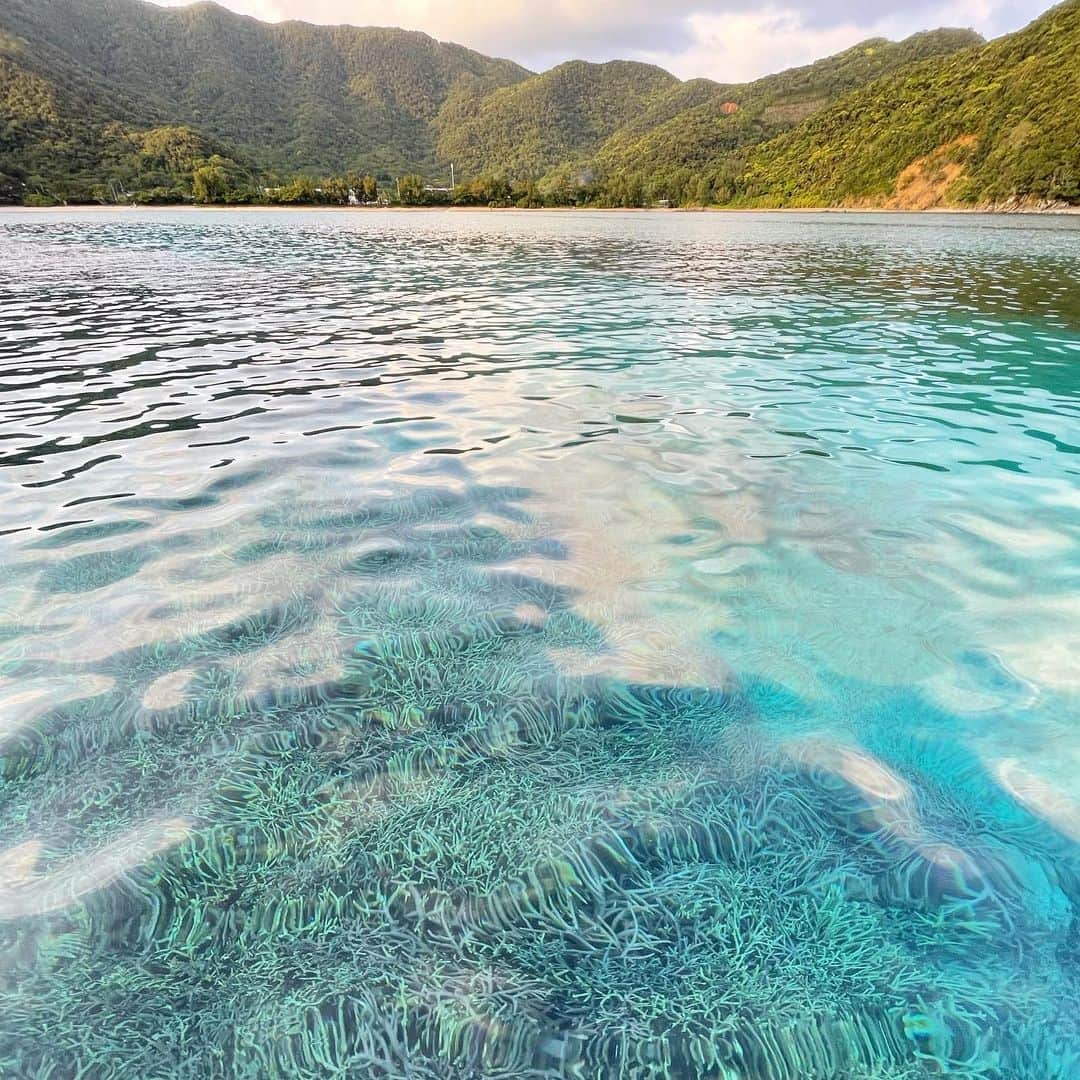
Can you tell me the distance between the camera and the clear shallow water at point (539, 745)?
1.86 m

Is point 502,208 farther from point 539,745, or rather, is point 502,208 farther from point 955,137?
point 539,745

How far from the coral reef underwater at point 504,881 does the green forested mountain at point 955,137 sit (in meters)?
116

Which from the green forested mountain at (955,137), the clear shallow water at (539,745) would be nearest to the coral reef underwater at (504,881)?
the clear shallow water at (539,745)

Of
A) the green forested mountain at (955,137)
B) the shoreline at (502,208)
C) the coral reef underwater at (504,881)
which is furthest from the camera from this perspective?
the green forested mountain at (955,137)

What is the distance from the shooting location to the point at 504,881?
7.36 feet

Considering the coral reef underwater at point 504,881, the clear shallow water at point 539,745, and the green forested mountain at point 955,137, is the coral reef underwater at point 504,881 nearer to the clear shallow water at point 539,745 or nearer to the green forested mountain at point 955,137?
the clear shallow water at point 539,745

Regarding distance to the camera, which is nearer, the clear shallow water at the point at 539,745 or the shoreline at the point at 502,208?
the clear shallow water at the point at 539,745

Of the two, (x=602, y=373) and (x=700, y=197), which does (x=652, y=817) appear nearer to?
(x=602, y=373)

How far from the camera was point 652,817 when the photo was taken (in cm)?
253

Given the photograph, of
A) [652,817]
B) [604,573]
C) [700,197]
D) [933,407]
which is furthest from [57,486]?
[700,197]

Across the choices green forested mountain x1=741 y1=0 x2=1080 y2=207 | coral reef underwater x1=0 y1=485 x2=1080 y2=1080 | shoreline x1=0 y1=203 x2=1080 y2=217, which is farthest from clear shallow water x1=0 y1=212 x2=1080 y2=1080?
green forested mountain x1=741 y1=0 x2=1080 y2=207

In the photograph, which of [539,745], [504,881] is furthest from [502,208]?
[504,881]

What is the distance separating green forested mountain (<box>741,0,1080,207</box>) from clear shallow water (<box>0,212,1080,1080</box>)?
113m

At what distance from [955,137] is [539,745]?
142m
